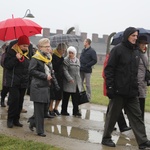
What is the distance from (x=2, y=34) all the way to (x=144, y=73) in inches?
122

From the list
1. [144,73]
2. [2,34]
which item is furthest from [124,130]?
[2,34]

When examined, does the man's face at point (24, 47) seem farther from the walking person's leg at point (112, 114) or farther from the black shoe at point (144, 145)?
the black shoe at point (144, 145)

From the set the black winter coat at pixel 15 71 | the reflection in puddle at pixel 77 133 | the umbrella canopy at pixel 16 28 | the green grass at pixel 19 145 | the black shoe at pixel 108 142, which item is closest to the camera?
the green grass at pixel 19 145

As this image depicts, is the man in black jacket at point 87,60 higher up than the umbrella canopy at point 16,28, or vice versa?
the umbrella canopy at point 16,28

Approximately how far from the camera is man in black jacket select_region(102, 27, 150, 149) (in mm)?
6031

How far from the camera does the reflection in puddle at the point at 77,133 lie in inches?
269

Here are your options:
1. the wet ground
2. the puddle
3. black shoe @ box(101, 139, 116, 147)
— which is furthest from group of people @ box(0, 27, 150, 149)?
the puddle

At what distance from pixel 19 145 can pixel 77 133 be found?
1671 millimetres

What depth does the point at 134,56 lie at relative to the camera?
6082 mm

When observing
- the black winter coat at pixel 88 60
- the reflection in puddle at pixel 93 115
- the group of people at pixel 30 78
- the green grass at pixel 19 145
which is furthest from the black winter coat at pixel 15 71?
the black winter coat at pixel 88 60

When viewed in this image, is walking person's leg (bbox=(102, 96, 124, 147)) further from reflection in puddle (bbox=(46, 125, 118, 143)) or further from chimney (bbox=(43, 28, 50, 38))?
chimney (bbox=(43, 28, 50, 38))

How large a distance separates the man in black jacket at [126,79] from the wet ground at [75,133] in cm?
45

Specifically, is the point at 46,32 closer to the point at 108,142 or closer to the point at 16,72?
the point at 16,72

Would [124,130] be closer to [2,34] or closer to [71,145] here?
[71,145]
